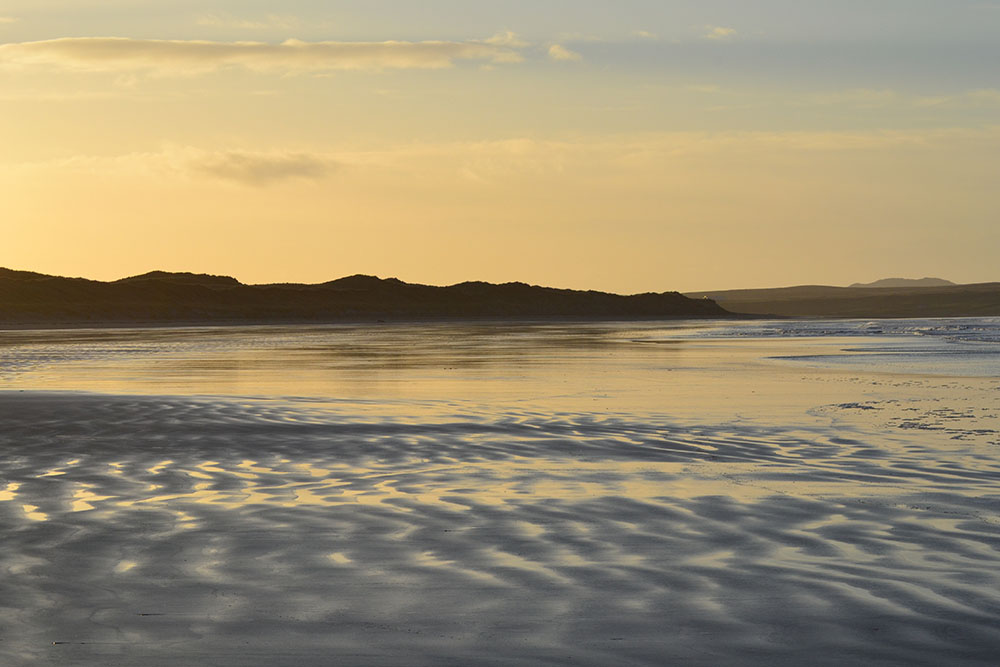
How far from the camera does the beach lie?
5.62m

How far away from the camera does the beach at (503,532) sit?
221 inches

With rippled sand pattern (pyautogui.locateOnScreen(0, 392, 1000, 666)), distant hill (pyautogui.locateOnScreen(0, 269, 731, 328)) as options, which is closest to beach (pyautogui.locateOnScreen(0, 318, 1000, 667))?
rippled sand pattern (pyautogui.locateOnScreen(0, 392, 1000, 666))

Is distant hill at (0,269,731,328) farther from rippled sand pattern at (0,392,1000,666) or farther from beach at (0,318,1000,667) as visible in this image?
rippled sand pattern at (0,392,1000,666)

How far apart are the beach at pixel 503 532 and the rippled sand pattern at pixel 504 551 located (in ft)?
0.08

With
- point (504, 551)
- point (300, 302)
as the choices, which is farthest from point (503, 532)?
point (300, 302)

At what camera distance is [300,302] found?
149625mm

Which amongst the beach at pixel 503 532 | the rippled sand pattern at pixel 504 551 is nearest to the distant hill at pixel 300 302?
the beach at pixel 503 532

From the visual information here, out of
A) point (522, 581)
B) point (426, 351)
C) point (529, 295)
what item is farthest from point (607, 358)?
point (529, 295)

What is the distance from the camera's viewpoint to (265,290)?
153m

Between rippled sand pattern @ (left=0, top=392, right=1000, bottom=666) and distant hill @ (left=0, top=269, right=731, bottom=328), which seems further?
distant hill @ (left=0, top=269, right=731, bottom=328)

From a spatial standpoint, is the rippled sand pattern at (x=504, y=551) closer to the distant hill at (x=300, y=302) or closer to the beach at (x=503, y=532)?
the beach at (x=503, y=532)

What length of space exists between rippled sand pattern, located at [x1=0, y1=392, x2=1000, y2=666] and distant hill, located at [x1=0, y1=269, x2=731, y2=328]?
100259 millimetres

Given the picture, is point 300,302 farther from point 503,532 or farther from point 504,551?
point 504,551

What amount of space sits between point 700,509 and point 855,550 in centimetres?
175
